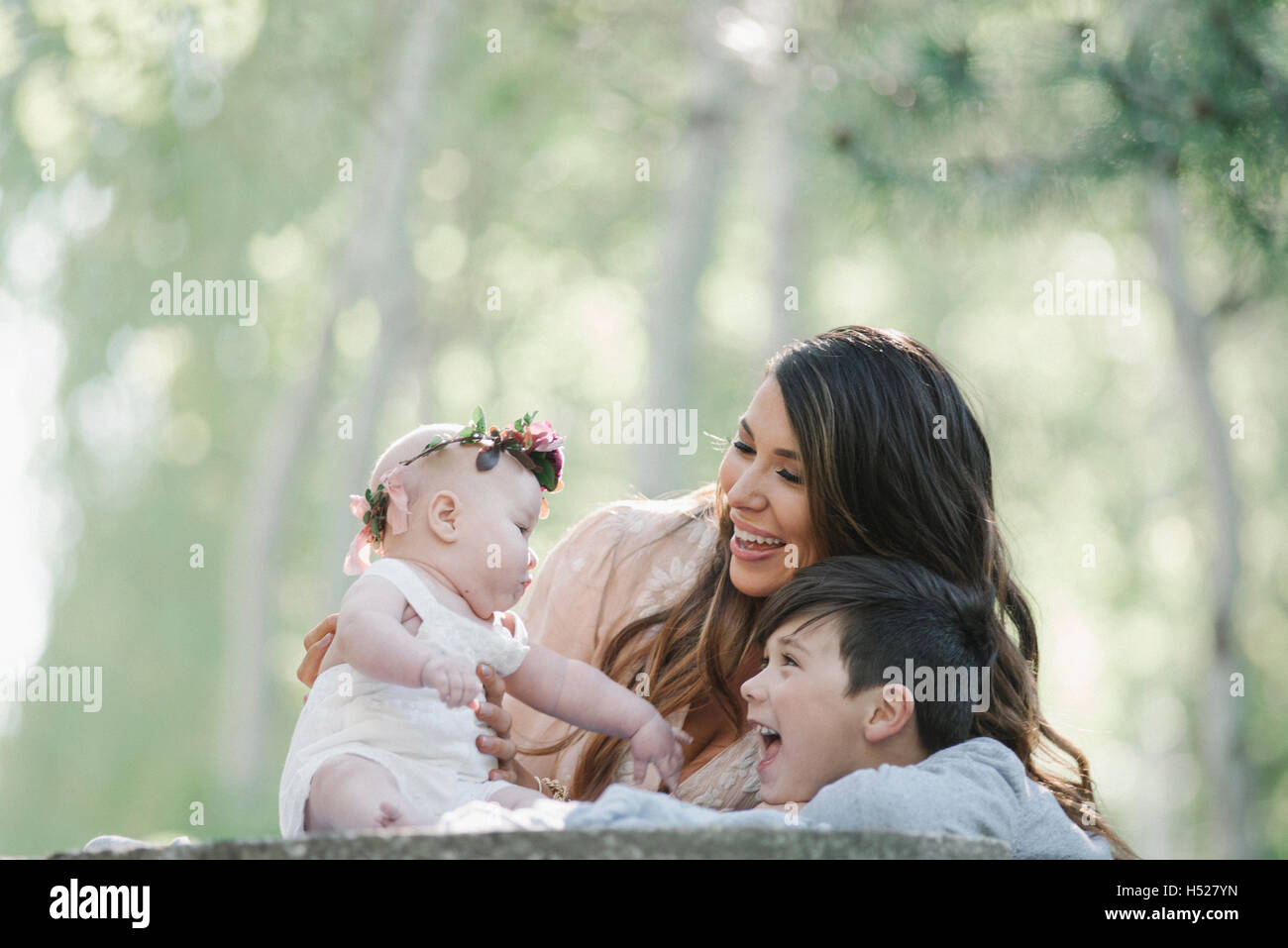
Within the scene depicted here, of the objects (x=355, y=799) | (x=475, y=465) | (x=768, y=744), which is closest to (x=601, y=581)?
(x=475, y=465)

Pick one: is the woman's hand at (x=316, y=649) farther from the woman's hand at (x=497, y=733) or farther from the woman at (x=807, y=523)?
the woman at (x=807, y=523)

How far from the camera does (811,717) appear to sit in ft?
7.59

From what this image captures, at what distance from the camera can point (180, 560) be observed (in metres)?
13.5

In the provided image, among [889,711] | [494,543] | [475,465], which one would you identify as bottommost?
[889,711]

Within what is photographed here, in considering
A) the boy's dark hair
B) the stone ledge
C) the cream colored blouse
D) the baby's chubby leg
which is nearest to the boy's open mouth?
the boy's dark hair

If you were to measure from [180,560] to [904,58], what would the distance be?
9.78m

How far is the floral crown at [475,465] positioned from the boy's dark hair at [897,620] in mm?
490

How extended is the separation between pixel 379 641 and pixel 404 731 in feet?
0.54

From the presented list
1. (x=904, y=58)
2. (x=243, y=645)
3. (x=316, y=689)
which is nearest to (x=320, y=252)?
(x=243, y=645)

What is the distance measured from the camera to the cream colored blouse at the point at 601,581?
3.18 metres

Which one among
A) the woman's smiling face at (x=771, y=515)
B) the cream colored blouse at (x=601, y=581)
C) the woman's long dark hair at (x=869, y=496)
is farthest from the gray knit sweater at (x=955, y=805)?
the cream colored blouse at (x=601, y=581)

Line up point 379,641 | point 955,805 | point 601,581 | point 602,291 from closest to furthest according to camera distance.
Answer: point 955,805 → point 379,641 → point 601,581 → point 602,291

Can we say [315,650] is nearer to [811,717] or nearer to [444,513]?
[444,513]
